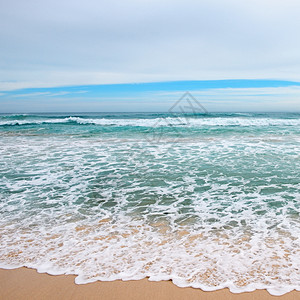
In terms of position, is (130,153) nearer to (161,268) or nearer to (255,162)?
(255,162)

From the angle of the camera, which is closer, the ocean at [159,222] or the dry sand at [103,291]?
the dry sand at [103,291]

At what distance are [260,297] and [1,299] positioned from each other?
269 cm

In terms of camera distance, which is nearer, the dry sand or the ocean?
the dry sand

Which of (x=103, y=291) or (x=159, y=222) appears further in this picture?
(x=159, y=222)

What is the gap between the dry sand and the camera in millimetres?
2670

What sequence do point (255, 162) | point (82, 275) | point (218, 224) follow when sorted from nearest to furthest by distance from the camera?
point (82, 275), point (218, 224), point (255, 162)

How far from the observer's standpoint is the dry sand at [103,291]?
105 inches

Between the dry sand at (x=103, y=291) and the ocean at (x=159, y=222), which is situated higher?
the ocean at (x=159, y=222)

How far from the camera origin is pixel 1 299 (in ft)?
8.82

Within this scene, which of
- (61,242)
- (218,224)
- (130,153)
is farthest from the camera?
(130,153)

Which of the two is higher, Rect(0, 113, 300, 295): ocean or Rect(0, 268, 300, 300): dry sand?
Rect(0, 113, 300, 295): ocean

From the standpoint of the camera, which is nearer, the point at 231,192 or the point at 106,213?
the point at 106,213

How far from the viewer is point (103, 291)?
2768mm

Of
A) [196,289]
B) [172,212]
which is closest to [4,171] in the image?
[172,212]
